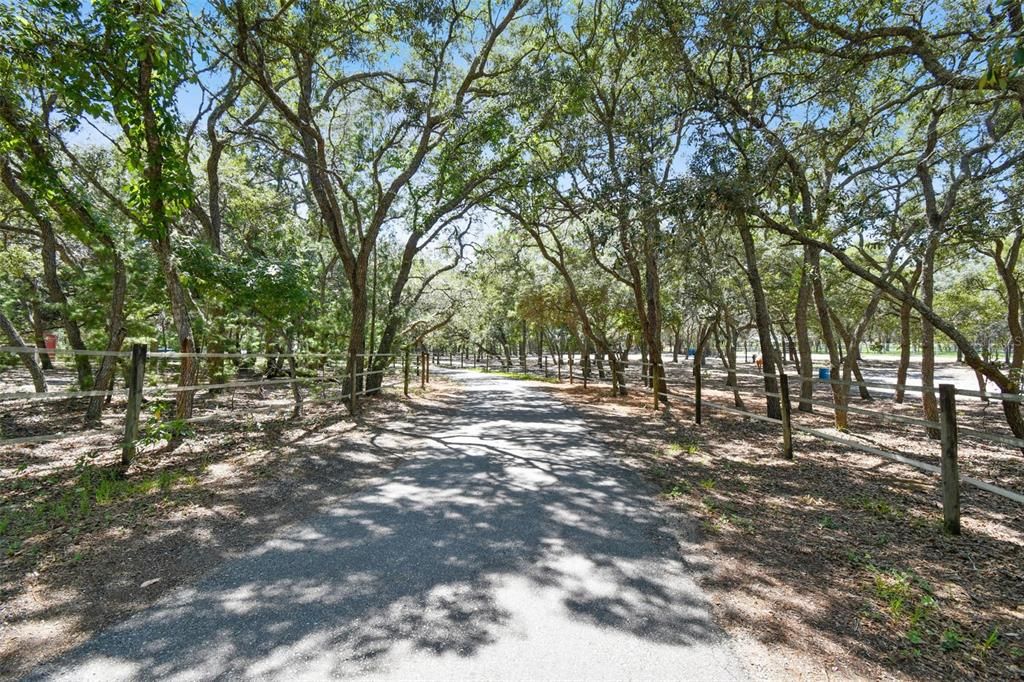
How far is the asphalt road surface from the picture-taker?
2.16m

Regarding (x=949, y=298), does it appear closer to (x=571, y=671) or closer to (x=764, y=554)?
(x=764, y=554)

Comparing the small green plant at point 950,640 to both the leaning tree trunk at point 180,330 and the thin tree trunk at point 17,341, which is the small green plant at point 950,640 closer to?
the leaning tree trunk at point 180,330

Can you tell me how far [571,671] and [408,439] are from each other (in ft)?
19.1

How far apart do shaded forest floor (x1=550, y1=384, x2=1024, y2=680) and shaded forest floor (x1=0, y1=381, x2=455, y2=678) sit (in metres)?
3.30

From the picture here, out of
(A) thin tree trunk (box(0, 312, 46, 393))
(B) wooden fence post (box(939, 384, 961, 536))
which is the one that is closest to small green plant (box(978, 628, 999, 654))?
(B) wooden fence post (box(939, 384, 961, 536))

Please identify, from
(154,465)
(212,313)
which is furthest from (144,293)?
(154,465)

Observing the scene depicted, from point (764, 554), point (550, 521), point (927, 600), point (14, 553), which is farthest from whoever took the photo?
point (550, 521)

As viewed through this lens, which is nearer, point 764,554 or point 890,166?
point 764,554

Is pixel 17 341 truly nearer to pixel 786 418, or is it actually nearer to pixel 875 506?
pixel 786 418

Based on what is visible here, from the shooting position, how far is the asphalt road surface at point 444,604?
2.16 m

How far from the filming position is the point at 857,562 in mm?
3396

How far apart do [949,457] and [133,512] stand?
21.6ft

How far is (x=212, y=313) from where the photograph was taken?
38.7 ft

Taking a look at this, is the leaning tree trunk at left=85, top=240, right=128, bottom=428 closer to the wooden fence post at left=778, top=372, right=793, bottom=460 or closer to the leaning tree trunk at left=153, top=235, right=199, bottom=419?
the leaning tree trunk at left=153, top=235, right=199, bottom=419
